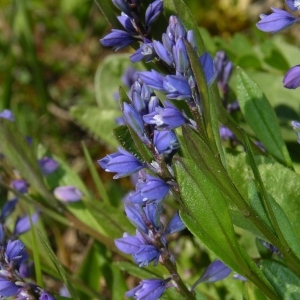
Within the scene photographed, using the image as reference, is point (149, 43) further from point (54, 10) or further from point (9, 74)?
point (54, 10)

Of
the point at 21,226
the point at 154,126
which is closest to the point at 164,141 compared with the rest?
the point at 154,126

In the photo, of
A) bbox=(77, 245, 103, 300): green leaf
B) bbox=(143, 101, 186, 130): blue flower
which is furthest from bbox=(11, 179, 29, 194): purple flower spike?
bbox=(143, 101, 186, 130): blue flower

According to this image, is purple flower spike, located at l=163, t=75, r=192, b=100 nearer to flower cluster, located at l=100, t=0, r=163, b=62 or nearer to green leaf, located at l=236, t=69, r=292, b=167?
flower cluster, located at l=100, t=0, r=163, b=62

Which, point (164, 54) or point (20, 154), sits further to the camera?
point (20, 154)

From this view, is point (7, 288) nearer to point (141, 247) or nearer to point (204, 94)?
point (141, 247)

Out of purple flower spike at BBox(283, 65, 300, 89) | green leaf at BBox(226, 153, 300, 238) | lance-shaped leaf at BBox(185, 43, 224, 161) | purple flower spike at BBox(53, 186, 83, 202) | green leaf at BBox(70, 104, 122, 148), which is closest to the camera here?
lance-shaped leaf at BBox(185, 43, 224, 161)

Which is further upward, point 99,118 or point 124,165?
point 124,165
